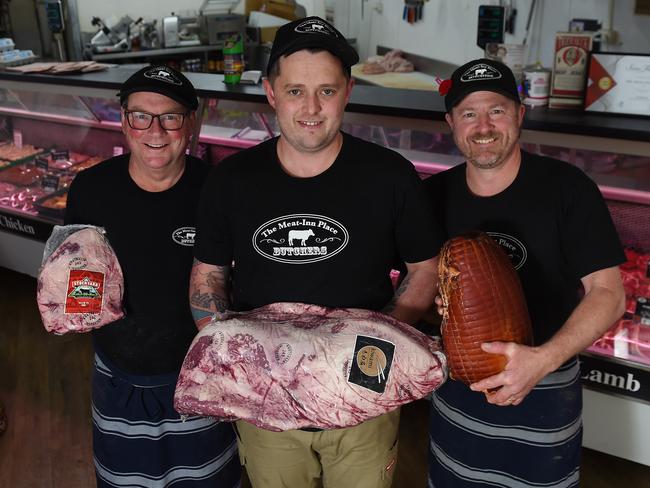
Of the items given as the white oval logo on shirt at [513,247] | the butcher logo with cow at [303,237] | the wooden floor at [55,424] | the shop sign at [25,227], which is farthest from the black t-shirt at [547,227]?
the shop sign at [25,227]

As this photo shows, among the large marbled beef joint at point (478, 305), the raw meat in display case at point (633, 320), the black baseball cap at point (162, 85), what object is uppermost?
the black baseball cap at point (162, 85)

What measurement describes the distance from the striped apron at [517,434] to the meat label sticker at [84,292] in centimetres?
111

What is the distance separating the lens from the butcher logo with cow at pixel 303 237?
70.2 inches

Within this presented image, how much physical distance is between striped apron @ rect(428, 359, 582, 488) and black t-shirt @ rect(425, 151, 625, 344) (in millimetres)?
199

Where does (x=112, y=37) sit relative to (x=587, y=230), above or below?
above

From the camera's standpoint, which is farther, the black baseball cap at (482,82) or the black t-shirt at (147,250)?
the black t-shirt at (147,250)

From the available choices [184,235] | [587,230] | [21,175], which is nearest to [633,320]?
[587,230]

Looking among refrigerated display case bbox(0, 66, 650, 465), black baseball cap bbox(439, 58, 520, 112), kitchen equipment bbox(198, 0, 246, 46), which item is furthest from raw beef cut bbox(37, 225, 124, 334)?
kitchen equipment bbox(198, 0, 246, 46)

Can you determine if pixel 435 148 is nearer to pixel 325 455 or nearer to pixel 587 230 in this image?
pixel 587 230

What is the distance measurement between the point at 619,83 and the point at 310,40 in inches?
63.1

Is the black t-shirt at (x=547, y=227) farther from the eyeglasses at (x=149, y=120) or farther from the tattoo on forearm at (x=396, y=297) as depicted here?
the eyeglasses at (x=149, y=120)

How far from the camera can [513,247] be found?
1.89 meters

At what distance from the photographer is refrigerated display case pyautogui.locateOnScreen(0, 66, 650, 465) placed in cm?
261

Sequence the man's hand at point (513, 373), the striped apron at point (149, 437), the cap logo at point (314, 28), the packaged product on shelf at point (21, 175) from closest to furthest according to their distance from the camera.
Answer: the man's hand at point (513, 373), the cap logo at point (314, 28), the striped apron at point (149, 437), the packaged product on shelf at point (21, 175)
